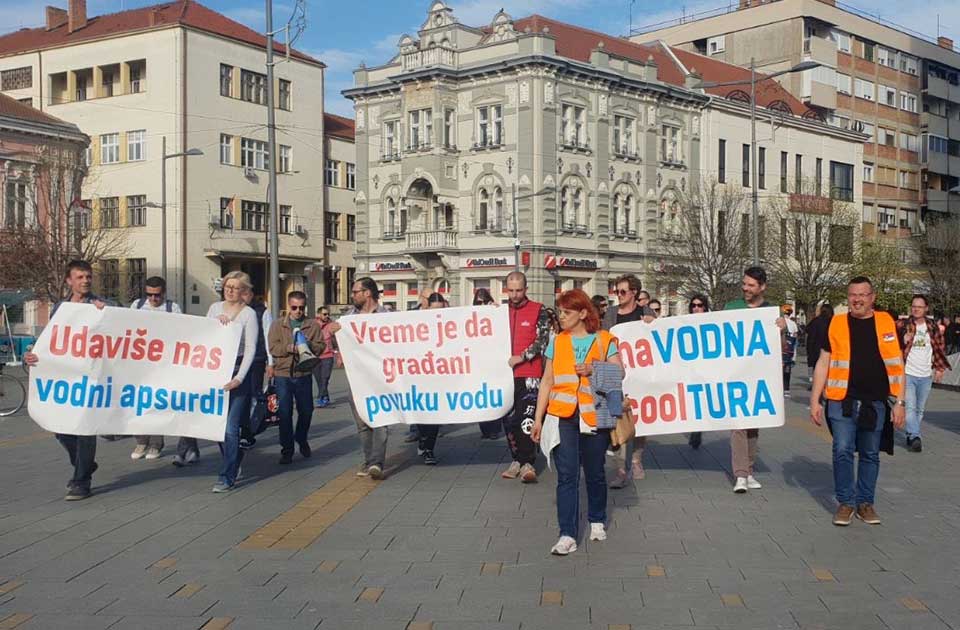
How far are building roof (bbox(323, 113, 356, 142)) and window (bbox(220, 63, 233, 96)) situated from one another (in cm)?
→ 835

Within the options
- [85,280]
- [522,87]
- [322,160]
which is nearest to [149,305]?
[85,280]

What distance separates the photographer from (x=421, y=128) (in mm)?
57500

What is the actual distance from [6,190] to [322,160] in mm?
24552

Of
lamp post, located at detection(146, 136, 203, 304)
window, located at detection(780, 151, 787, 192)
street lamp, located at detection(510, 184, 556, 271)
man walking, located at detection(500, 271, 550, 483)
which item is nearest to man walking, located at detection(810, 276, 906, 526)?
man walking, located at detection(500, 271, 550, 483)

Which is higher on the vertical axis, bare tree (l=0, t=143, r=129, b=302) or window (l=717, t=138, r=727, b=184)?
window (l=717, t=138, r=727, b=184)

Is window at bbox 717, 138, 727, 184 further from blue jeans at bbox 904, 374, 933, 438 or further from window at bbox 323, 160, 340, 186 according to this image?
blue jeans at bbox 904, 374, 933, 438

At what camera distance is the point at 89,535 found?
8297mm

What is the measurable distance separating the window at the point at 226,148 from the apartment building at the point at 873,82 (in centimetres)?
3263

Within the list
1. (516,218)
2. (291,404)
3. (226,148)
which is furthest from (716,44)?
(291,404)

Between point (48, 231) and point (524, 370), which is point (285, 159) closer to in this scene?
point (48, 231)

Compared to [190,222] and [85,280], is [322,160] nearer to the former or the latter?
[190,222]

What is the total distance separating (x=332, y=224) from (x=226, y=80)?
1131 centimetres

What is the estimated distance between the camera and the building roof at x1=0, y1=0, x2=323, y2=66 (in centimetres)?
5781

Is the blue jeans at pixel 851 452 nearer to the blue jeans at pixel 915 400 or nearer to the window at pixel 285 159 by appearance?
the blue jeans at pixel 915 400
